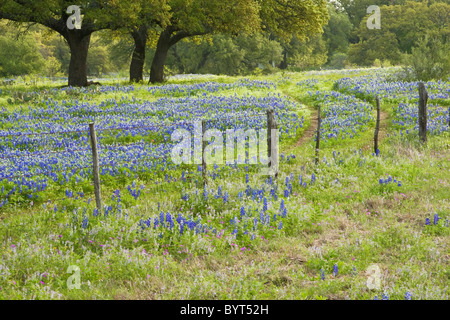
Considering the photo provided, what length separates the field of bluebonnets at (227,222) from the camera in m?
5.65

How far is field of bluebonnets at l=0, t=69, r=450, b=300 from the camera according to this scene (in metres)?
5.65

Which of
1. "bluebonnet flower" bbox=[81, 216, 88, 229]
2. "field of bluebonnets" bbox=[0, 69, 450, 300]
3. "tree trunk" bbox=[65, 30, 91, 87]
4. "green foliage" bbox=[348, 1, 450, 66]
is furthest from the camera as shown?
"green foliage" bbox=[348, 1, 450, 66]

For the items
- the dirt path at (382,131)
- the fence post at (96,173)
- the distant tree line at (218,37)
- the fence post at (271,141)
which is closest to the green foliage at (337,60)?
the distant tree line at (218,37)

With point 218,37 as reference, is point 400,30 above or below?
above

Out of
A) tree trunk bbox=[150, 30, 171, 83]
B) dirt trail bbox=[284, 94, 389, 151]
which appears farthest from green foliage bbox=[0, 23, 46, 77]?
dirt trail bbox=[284, 94, 389, 151]

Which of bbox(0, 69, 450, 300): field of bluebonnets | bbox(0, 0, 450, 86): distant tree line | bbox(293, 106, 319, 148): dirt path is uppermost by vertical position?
bbox(0, 0, 450, 86): distant tree line

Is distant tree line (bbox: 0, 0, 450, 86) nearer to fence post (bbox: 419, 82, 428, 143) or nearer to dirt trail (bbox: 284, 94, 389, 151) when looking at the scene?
dirt trail (bbox: 284, 94, 389, 151)

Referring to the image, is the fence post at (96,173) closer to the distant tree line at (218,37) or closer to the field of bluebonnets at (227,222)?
the field of bluebonnets at (227,222)

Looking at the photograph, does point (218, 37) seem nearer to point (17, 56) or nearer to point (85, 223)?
point (17, 56)

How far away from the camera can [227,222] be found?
306 inches

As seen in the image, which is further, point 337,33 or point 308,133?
point 337,33

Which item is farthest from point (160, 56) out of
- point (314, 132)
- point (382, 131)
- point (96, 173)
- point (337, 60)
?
point (337, 60)

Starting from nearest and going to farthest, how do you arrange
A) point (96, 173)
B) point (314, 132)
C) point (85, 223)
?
point (85, 223), point (96, 173), point (314, 132)
